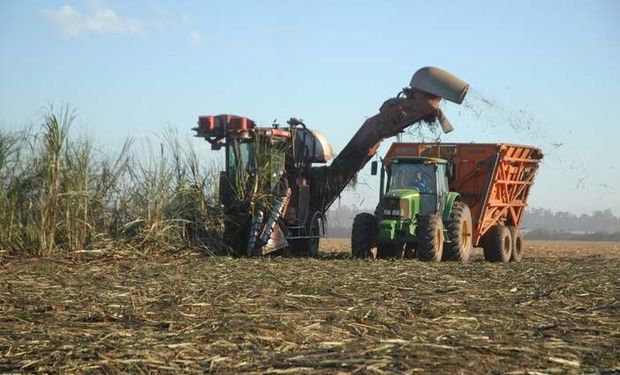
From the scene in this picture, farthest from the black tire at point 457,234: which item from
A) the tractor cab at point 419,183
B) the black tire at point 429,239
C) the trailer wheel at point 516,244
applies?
the trailer wheel at point 516,244

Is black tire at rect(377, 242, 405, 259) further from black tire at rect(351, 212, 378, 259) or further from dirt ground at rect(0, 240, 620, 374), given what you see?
dirt ground at rect(0, 240, 620, 374)

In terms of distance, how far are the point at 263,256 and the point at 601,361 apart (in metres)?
9.65

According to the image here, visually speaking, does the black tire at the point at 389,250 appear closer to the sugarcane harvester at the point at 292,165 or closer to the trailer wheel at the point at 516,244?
the sugarcane harvester at the point at 292,165

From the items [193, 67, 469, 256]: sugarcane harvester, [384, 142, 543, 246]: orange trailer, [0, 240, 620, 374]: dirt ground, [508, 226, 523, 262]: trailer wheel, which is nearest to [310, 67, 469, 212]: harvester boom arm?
[193, 67, 469, 256]: sugarcane harvester

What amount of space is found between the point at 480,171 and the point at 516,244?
304 centimetres

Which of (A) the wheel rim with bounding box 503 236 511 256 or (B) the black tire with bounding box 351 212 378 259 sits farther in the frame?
(A) the wheel rim with bounding box 503 236 511 256

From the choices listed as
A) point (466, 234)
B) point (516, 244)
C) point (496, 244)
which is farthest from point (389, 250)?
point (516, 244)

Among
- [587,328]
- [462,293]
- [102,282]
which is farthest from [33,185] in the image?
[587,328]

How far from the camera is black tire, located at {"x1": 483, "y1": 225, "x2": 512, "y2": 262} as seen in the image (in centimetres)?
1698

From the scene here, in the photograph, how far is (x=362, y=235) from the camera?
15.1 metres

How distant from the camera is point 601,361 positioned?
564 cm

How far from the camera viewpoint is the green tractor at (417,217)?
14469mm

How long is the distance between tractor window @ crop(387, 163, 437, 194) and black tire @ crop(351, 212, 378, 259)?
868 millimetres

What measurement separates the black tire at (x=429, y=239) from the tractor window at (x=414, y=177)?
1.02 m
